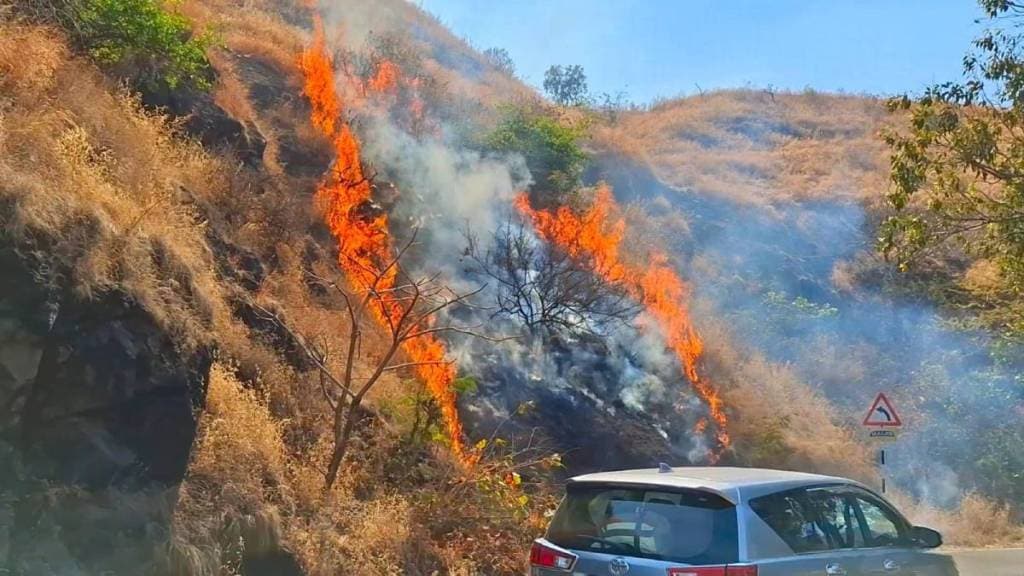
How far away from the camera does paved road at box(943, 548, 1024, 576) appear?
13.3 m

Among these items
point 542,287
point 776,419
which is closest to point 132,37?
point 542,287

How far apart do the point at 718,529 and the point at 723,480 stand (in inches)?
16.4

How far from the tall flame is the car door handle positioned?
10.2 m

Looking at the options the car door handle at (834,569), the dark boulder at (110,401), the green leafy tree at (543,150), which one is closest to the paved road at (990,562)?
the car door handle at (834,569)

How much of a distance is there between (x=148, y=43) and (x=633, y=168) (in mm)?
19031

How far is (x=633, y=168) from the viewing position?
29203 mm

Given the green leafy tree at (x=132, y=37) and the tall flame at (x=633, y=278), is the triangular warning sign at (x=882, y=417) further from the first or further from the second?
the green leafy tree at (x=132, y=37)

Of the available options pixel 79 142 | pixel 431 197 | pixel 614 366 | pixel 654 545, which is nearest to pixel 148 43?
pixel 79 142

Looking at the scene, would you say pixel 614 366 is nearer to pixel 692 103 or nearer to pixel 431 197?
pixel 431 197

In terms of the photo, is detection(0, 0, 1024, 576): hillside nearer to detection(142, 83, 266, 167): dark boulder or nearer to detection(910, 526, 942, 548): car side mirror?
detection(142, 83, 266, 167): dark boulder

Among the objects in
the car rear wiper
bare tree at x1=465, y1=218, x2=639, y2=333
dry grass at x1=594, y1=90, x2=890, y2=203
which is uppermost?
dry grass at x1=594, y1=90, x2=890, y2=203

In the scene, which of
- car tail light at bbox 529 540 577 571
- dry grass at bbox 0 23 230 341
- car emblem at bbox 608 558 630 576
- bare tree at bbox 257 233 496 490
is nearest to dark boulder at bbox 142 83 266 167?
dry grass at bbox 0 23 230 341

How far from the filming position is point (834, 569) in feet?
19.7

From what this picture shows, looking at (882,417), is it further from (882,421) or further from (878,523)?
(878,523)
